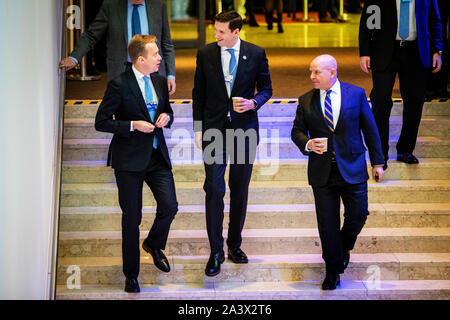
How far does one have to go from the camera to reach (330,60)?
5688mm

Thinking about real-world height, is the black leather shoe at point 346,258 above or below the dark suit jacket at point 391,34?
below

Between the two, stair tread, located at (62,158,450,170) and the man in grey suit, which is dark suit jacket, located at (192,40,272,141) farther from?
stair tread, located at (62,158,450,170)

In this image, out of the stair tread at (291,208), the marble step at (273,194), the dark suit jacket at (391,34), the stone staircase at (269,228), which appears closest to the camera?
the stone staircase at (269,228)

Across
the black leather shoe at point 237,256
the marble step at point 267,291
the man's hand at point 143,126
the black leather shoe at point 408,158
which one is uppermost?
the man's hand at point 143,126

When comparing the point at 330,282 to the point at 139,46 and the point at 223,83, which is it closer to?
the point at 223,83

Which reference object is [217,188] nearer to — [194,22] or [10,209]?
[10,209]

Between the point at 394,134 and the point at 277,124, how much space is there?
3.51ft

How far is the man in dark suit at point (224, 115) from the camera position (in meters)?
5.94

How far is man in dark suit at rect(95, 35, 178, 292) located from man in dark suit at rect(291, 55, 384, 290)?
0.94 meters

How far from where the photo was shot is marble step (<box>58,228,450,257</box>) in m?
6.42

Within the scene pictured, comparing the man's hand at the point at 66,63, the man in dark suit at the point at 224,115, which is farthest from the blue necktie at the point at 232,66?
the man's hand at the point at 66,63

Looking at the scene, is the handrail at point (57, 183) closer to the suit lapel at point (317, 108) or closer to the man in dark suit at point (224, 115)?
the man in dark suit at point (224, 115)

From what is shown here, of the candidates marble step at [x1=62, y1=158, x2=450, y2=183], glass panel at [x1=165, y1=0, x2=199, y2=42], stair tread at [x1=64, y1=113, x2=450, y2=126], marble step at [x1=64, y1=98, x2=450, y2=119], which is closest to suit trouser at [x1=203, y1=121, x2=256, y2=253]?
marble step at [x1=62, y1=158, x2=450, y2=183]
